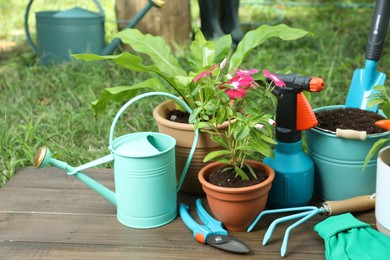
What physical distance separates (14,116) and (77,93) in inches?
13.9

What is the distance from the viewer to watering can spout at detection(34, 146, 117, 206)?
1.39 meters

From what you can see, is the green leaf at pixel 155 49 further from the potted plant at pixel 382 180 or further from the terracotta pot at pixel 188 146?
the potted plant at pixel 382 180

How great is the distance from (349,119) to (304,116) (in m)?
0.18

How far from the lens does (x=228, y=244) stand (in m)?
1.35

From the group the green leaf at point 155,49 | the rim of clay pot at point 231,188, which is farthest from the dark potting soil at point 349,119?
the green leaf at point 155,49

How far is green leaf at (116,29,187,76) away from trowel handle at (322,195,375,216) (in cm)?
59

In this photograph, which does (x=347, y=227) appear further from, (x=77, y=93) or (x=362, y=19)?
(x=362, y=19)

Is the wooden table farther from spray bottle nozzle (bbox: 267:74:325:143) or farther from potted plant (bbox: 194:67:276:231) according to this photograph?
spray bottle nozzle (bbox: 267:74:325:143)

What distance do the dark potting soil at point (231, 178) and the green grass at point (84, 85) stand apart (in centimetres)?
75

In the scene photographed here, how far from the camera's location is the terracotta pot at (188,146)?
1550 mm

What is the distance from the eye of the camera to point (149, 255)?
1.35m

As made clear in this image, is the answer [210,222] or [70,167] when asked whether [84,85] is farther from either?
[210,222]

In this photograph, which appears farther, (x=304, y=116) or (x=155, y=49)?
(x=155, y=49)

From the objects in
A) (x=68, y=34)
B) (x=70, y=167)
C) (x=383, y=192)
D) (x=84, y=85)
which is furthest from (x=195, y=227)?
(x=68, y=34)
